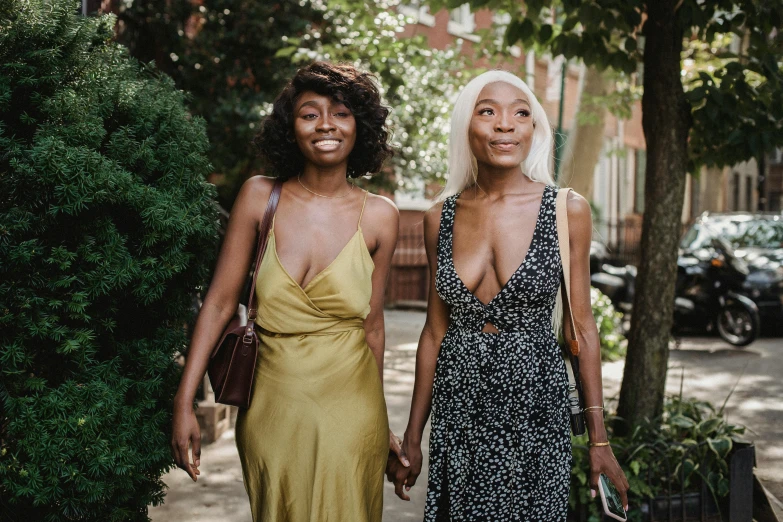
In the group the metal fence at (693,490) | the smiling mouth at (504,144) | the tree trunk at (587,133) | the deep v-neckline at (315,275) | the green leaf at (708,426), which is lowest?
the metal fence at (693,490)

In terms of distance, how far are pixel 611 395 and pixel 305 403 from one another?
5642 millimetres

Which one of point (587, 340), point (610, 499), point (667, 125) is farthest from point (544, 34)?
point (610, 499)

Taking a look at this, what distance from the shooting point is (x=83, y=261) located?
8.65 feet

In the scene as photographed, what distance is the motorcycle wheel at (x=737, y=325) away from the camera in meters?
11.7

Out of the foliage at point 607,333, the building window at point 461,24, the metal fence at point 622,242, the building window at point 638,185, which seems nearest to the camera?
the foliage at point 607,333

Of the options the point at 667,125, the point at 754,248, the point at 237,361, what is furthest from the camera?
the point at 754,248

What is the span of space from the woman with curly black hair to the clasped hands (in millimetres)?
110

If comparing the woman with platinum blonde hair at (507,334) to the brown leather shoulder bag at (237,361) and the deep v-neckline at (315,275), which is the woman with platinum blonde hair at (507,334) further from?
the brown leather shoulder bag at (237,361)

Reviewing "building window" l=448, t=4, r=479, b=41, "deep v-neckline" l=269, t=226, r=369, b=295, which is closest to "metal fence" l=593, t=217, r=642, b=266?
"building window" l=448, t=4, r=479, b=41

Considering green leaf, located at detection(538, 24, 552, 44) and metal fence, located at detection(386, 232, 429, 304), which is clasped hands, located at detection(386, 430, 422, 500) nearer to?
green leaf, located at detection(538, 24, 552, 44)

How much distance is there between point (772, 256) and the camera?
12812 millimetres

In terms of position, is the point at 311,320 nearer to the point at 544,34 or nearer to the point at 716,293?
the point at 544,34

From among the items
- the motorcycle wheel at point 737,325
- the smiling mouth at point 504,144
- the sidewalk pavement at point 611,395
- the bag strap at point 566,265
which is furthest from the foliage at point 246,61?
the bag strap at point 566,265

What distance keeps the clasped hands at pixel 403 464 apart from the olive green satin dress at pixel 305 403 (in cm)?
26
